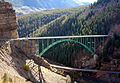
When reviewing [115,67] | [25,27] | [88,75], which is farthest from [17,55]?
[25,27]

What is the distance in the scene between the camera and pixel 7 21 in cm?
3719

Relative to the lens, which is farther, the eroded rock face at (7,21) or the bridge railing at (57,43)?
the bridge railing at (57,43)

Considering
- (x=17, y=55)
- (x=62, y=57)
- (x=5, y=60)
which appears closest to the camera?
(x=5, y=60)

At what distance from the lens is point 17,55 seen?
116 ft

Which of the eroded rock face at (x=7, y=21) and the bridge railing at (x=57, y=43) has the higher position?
the eroded rock face at (x=7, y=21)

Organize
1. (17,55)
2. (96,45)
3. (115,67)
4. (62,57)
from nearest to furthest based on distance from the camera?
(17,55) → (115,67) → (96,45) → (62,57)

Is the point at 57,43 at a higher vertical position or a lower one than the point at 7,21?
lower

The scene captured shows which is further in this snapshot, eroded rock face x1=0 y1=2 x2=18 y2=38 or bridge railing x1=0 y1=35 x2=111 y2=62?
bridge railing x1=0 y1=35 x2=111 y2=62

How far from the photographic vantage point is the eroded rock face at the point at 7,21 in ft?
120

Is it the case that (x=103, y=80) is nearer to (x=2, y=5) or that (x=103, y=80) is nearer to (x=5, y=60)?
(x=5, y=60)

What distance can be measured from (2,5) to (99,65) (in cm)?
3072

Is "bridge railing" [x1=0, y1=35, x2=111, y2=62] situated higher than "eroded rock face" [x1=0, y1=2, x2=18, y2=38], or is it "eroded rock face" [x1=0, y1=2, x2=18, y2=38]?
"eroded rock face" [x1=0, y1=2, x2=18, y2=38]

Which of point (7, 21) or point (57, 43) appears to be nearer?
point (7, 21)

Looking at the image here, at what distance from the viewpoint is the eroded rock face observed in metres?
36.6
